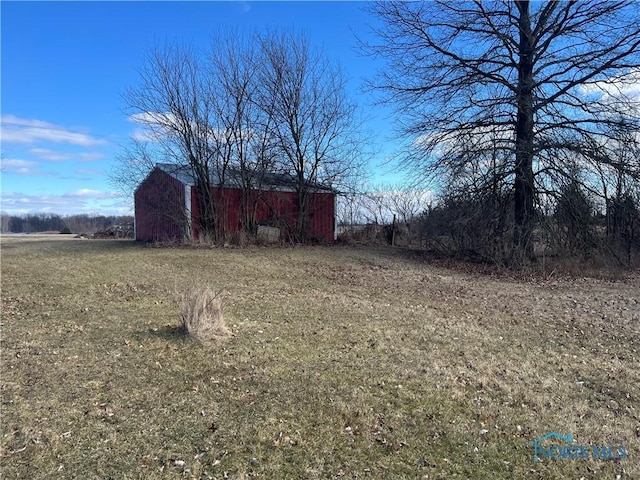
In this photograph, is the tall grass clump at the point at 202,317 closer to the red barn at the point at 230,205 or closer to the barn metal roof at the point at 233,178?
the red barn at the point at 230,205

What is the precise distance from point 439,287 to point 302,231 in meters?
10.2

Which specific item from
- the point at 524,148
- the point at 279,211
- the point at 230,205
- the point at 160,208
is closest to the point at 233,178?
the point at 230,205

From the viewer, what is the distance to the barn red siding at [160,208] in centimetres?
1745

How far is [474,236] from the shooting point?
14.3m

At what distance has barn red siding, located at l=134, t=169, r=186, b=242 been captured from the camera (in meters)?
17.5

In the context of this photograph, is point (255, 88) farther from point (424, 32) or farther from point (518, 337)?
point (518, 337)

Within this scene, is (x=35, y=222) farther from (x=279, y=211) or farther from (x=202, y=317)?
(x=202, y=317)

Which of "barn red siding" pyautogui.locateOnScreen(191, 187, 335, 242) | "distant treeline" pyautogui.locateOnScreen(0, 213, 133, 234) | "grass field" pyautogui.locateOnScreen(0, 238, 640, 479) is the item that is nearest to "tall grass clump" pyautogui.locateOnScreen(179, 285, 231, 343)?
"grass field" pyautogui.locateOnScreen(0, 238, 640, 479)

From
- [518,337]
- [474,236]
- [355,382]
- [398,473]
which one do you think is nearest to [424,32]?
[474,236]

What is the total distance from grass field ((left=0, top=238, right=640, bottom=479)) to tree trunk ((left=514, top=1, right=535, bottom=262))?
5.05m

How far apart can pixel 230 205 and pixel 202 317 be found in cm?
1321

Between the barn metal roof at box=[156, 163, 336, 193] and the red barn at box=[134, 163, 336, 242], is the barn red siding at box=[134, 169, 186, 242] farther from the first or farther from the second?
the barn metal roof at box=[156, 163, 336, 193]

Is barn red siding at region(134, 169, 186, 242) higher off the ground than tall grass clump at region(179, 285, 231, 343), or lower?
higher

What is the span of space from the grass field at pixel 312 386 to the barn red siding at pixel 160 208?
31.2 feet
